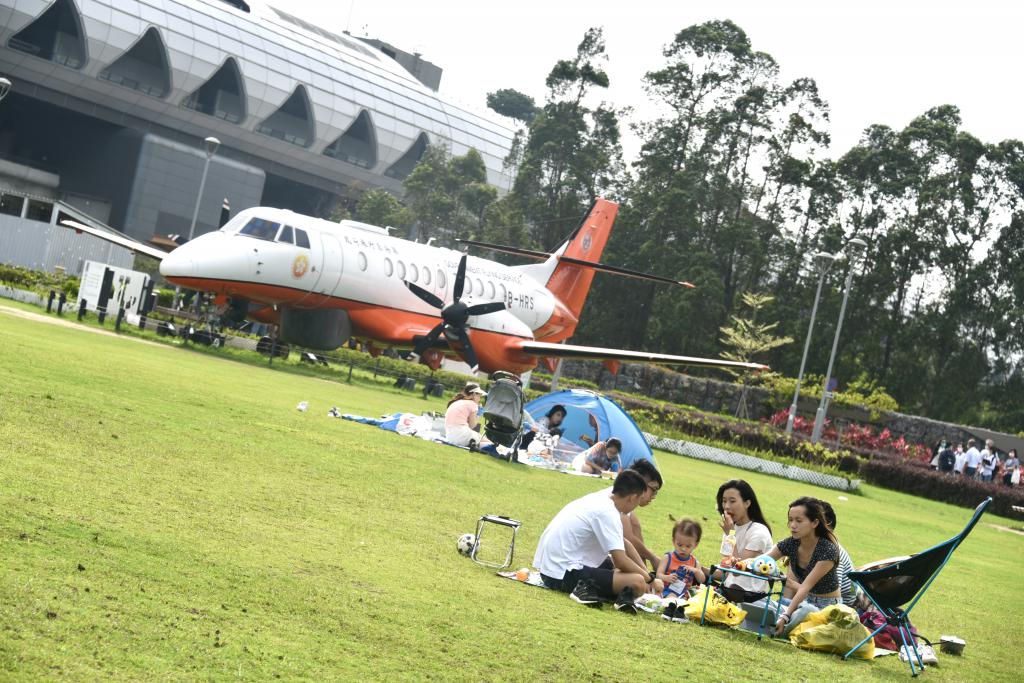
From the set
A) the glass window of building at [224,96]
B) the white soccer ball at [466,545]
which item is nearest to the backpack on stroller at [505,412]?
the white soccer ball at [466,545]

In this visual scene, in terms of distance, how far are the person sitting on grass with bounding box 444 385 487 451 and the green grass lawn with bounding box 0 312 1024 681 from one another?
1.97m

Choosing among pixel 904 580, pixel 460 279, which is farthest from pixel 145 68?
pixel 904 580

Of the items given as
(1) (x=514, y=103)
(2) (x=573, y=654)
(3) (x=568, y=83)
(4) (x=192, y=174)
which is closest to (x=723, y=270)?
(3) (x=568, y=83)

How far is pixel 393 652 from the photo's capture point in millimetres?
6051

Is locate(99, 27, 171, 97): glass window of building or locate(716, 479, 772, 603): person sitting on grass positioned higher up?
locate(99, 27, 171, 97): glass window of building

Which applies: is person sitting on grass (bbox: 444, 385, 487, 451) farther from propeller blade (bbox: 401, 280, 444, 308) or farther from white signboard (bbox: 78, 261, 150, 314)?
white signboard (bbox: 78, 261, 150, 314)

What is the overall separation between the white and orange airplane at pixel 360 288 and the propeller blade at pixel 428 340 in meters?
0.03

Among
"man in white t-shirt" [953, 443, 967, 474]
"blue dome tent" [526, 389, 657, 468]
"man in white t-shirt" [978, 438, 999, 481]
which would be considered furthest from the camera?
"man in white t-shirt" [953, 443, 967, 474]

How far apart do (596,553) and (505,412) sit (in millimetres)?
9452

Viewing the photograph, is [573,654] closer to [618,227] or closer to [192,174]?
[618,227]

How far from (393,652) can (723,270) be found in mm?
58538

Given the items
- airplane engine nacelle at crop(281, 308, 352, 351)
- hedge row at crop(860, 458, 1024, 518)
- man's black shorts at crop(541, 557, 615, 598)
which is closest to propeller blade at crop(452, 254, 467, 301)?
airplane engine nacelle at crop(281, 308, 352, 351)

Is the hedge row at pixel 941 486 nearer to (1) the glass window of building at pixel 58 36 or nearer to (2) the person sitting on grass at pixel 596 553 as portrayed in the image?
(2) the person sitting on grass at pixel 596 553

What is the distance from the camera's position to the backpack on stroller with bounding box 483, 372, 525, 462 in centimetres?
1822
